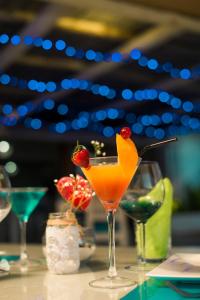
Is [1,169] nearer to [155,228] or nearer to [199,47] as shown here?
[155,228]

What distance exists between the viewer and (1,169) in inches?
54.1

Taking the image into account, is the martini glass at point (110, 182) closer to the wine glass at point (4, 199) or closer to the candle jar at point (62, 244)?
the candle jar at point (62, 244)

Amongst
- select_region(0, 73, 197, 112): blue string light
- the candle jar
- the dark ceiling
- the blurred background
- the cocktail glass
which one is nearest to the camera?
the candle jar

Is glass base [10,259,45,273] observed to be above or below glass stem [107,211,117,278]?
below

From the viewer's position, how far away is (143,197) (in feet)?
4.63

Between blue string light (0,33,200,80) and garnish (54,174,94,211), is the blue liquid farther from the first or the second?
blue string light (0,33,200,80)

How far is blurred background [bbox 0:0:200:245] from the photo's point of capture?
4.45 metres

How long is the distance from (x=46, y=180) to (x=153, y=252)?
534 inches

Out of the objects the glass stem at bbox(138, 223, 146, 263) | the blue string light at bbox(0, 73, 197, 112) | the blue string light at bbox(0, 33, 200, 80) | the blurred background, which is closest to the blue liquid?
the blurred background

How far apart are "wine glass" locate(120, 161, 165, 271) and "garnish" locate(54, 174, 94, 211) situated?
0.12 metres

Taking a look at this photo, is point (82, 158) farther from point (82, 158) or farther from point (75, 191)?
point (75, 191)

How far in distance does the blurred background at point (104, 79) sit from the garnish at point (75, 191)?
0.14m

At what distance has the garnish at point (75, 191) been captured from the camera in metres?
1.33

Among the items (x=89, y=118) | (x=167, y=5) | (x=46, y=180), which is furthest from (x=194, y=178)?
(x=167, y=5)
